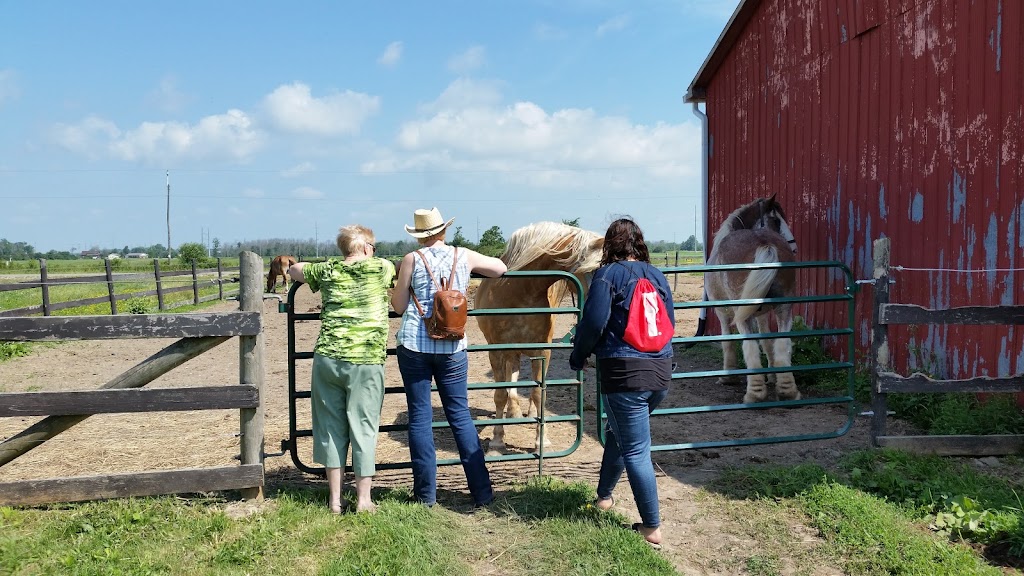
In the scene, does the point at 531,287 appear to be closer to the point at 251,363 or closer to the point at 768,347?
the point at 251,363

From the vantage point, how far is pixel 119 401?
3.67 m

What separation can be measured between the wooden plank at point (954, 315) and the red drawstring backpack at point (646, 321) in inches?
88.1

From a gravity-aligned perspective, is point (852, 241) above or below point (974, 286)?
above

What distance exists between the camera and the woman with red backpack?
3236mm

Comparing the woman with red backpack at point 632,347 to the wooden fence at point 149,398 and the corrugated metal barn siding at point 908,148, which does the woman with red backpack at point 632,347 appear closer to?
the wooden fence at point 149,398

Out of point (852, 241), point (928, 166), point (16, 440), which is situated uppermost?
point (928, 166)

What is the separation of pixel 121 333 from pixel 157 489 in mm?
897

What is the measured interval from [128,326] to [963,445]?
533cm

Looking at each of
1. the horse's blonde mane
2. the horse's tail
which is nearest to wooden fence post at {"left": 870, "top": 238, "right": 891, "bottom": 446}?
the horse's tail

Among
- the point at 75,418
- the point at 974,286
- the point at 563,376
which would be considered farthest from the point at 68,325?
the point at 974,286

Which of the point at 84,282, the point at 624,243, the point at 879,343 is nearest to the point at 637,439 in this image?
the point at 624,243

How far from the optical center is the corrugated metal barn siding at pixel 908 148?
17.2 feet

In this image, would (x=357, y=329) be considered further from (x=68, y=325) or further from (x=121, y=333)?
(x=68, y=325)

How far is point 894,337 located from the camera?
6492mm
